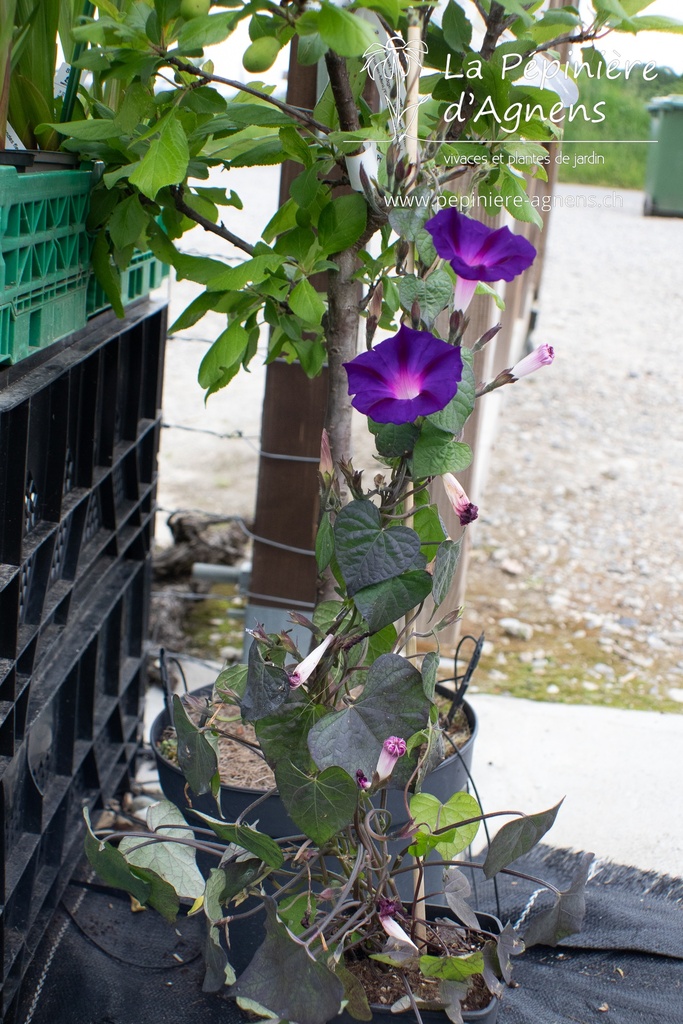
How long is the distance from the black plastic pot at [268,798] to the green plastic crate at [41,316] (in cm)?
62

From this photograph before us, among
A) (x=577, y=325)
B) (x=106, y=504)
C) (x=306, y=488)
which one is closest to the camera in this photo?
(x=106, y=504)

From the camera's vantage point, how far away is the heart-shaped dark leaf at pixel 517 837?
1.01 metres

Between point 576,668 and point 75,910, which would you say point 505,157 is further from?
point 576,668

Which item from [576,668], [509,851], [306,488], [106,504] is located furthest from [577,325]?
[509,851]

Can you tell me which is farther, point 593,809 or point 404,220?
point 593,809

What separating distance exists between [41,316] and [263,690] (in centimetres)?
55

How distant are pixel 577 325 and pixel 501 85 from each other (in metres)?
6.27

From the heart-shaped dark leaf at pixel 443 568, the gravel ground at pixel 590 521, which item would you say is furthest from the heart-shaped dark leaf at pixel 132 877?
the gravel ground at pixel 590 521

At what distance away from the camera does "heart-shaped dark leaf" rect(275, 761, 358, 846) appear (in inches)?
36.1

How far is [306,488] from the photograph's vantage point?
2029 millimetres

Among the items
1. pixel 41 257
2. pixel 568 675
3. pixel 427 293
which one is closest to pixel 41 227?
pixel 41 257

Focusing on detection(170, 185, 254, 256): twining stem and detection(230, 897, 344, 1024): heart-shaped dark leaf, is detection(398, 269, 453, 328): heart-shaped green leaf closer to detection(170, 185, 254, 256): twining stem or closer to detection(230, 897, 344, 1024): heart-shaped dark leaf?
detection(170, 185, 254, 256): twining stem

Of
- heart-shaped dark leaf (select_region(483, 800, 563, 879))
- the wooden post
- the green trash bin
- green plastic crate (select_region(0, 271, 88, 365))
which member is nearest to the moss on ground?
the wooden post

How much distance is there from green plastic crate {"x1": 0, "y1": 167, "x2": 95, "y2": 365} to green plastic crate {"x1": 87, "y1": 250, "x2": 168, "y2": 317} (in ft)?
0.20
